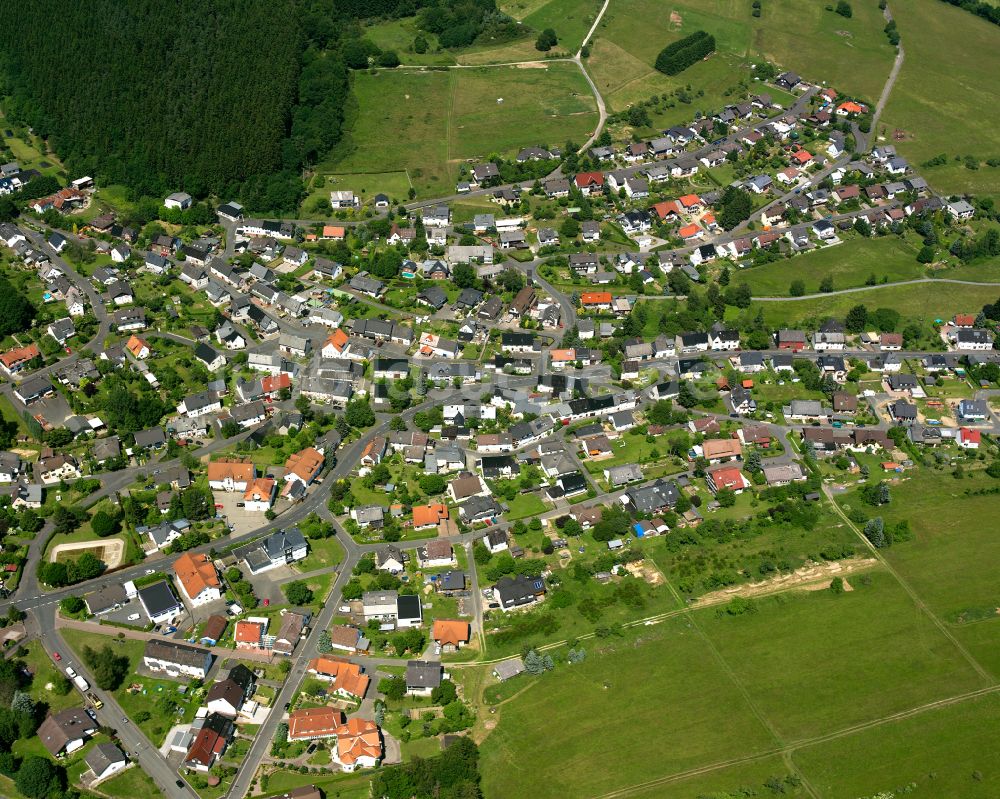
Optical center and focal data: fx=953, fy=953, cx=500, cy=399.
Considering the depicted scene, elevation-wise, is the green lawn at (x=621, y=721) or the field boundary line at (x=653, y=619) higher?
the field boundary line at (x=653, y=619)

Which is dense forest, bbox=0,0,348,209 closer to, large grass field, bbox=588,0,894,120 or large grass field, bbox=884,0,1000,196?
large grass field, bbox=588,0,894,120

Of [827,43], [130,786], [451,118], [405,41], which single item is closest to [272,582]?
[130,786]

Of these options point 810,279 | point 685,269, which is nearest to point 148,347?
point 685,269

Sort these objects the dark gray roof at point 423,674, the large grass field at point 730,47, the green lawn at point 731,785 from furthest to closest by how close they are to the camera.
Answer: the large grass field at point 730,47, the dark gray roof at point 423,674, the green lawn at point 731,785

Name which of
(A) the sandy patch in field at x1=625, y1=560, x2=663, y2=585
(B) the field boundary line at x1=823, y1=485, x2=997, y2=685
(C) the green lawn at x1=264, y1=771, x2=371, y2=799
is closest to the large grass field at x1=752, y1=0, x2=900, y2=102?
(B) the field boundary line at x1=823, y1=485, x2=997, y2=685

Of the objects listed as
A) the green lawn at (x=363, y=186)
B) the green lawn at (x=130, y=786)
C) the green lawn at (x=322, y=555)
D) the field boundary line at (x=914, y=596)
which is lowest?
the green lawn at (x=130, y=786)

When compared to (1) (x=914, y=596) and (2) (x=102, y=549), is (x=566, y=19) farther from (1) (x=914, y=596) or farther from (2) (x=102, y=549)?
(2) (x=102, y=549)

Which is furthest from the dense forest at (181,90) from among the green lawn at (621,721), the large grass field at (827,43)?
the green lawn at (621,721)

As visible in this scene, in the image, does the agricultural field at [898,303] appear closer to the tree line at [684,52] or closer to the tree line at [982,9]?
the tree line at [684,52]
